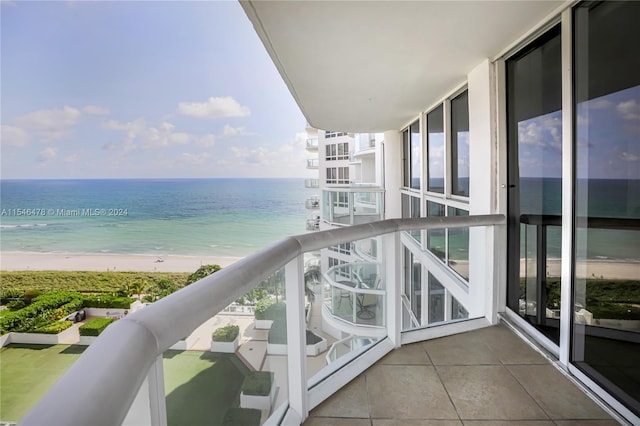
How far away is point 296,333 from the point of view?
177 cm

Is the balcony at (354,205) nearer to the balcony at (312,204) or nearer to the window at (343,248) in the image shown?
the window at (343,248)

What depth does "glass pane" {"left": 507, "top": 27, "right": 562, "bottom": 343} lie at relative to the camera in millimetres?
2703

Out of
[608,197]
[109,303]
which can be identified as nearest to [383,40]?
[608,197]

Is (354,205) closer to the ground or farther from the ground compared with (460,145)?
closer to the ground

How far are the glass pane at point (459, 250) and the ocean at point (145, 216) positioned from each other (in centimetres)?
2804

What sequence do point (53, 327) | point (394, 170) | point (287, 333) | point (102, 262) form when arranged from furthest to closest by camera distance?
point (102, 262)
point (53, 327)
point (394, 170)
point (287, 333)

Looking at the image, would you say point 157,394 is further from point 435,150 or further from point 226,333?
point 435,150

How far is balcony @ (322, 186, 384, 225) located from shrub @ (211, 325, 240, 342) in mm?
10243

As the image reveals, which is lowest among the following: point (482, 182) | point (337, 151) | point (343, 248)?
point (343, 248)

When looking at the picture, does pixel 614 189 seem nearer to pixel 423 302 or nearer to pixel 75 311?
pixel 423 302

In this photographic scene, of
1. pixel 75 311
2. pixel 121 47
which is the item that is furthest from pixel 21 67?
pixel 75 311

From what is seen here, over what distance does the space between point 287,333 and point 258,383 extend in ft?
1.16

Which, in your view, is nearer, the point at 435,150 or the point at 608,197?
the point at 608,197

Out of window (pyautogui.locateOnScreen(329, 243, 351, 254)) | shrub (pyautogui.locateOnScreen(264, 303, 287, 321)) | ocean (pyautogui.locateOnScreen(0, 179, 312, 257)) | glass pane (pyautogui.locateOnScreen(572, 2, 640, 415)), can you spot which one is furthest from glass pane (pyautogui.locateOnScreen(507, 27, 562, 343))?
ocean (pyautogui.locateOnScreen(0, 179, 312, 257))
